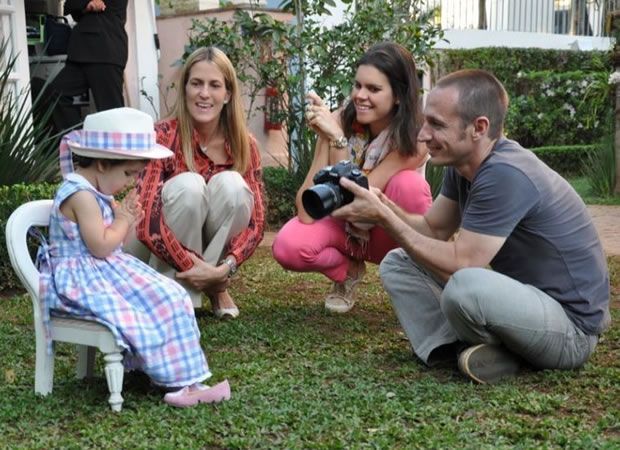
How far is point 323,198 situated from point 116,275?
839 millimetres

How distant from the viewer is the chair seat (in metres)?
3.24

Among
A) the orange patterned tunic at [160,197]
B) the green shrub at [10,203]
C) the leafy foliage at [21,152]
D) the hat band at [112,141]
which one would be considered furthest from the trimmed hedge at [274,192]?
the hat band at [112,141]

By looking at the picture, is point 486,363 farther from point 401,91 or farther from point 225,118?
point 225,118

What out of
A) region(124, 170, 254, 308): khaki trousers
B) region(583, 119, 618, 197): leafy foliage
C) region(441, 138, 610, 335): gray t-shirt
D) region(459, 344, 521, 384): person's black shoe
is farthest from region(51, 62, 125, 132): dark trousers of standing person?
region(583, 119, 618, 197): leafy foliage

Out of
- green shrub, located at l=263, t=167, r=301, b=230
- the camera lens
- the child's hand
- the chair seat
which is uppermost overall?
the child's hand

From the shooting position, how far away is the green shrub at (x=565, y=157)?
14695 mm

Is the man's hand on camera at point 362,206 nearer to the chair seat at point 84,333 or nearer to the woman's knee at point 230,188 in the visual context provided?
the woman's knee at point 230,188

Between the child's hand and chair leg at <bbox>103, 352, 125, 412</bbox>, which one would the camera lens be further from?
chair leg at <bbox>103, 352, 125, 412</bbox>

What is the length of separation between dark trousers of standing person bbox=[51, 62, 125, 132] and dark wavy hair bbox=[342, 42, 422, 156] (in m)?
3.73

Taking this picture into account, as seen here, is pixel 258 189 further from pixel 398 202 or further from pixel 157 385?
pixel 157 385

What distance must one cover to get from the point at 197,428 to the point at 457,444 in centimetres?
78

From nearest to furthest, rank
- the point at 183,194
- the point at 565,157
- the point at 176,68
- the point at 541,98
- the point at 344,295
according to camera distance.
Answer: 1. the point at 183,194
2. the point at 344,295
3. the point at 176,68
4. the point at 565,157
5. the point at 541,98

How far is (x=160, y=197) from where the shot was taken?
4.56 meters

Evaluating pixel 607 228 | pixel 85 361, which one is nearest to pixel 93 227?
pixel 85 361
